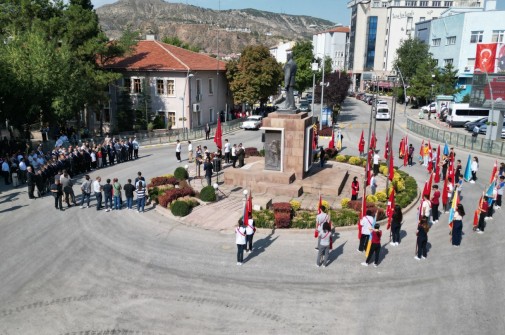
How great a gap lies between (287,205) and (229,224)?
7.91 ft

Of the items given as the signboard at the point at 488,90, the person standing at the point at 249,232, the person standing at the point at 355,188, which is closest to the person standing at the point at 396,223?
the person standing at the point at 355,188

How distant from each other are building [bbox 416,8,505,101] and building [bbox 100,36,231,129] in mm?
37686

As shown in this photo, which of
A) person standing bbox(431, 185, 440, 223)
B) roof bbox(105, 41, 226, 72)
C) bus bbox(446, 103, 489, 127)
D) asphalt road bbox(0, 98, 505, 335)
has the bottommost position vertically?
asphalt road bbox(0, 98, 505, 335)

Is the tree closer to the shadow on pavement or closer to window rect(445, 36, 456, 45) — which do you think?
window rect(445, 36, 456, 45)

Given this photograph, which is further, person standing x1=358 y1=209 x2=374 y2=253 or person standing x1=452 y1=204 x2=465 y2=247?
person standing x1=452 y1=204 x2=465 y2=247

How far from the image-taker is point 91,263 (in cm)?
1309

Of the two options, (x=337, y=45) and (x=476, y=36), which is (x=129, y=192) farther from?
(x=337, y=45)

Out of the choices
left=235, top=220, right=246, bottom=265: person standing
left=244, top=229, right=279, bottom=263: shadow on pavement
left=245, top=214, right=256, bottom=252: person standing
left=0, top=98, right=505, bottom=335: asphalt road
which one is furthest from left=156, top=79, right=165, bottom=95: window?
left=235, top=220, right=246, bottom=265: person standing

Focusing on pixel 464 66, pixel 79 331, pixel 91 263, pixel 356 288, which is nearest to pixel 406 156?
pixel 356 288

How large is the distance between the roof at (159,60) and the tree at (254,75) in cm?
302

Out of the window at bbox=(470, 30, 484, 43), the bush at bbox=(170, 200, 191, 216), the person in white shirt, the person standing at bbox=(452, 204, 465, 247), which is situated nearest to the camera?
the person standing at bbox=(452, 204, 465, 247)

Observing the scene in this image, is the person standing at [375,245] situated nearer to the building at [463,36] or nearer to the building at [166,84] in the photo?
the building at [166,84]

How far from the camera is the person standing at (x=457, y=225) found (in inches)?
547

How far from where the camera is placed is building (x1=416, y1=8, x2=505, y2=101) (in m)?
58.9
